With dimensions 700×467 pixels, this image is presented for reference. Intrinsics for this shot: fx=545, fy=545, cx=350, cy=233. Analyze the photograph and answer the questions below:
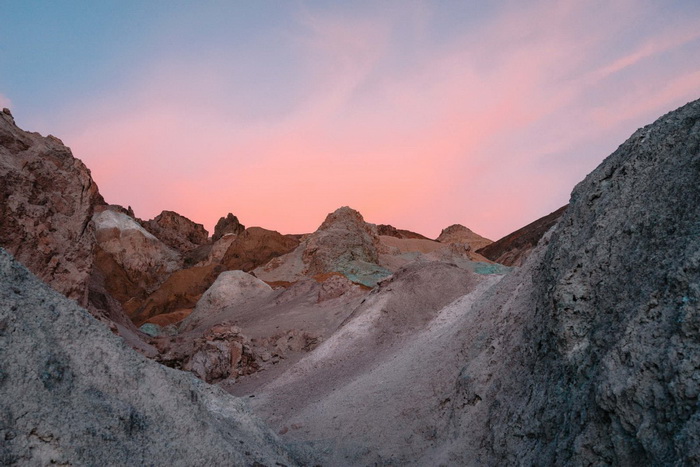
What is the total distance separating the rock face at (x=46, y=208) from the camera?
1339 centimetres

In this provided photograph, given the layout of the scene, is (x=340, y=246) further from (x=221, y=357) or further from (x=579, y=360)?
(x=579, y=360)

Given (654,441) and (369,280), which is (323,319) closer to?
Answer: (369,280)

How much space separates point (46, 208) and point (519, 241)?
40928 mm

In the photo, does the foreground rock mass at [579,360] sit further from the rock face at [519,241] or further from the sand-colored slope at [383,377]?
the rock face at [519,241]

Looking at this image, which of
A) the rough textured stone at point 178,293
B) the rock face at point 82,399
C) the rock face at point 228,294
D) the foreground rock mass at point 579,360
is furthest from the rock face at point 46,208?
the rough textured stone at point 178,293

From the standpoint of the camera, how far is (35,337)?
4254 millimetres

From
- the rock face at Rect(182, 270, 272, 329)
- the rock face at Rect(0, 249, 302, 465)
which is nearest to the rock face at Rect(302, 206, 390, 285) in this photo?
the rock face at Rect(182, 270, 272, 329)

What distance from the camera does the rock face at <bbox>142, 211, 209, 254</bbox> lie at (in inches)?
2112

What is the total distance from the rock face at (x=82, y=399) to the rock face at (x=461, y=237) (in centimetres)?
5851

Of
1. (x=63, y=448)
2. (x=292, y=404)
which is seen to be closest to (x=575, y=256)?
(x=63, y=448)

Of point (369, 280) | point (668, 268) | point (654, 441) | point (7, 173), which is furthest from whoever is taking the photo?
point (369, 280)

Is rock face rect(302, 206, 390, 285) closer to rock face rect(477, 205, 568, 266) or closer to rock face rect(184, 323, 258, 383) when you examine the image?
rock face rect(184, 323, 258, 383)

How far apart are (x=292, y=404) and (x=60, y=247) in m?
8.31

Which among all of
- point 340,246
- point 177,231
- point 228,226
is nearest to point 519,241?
point 340,246
